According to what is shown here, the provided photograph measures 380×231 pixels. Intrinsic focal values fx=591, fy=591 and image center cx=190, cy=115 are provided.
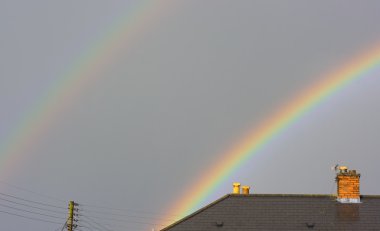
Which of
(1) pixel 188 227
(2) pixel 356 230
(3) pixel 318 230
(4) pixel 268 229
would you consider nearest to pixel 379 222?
(2) pixel 356 230

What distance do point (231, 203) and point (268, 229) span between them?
2.22 metres

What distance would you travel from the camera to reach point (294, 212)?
26.5 meters

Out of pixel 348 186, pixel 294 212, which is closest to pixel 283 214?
pixel 294 212

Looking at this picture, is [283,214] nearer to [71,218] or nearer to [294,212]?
[294,212]

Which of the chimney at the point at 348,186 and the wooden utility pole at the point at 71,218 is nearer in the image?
the chimney at the point at 348,186

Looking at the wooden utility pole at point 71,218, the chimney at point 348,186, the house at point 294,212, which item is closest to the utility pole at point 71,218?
the wooden utility pole at point 71,218

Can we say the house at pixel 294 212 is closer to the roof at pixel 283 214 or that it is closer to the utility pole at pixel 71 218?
the roof at pixel 283 214

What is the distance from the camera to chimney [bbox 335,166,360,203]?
26.8 m

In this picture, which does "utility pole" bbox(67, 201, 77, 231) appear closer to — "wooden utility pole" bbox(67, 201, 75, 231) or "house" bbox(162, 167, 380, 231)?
"wooden utility pole" bbox(67, 201, 75, 231)

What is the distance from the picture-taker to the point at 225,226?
26.2 metres

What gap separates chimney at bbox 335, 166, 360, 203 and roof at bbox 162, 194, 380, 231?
27 cm

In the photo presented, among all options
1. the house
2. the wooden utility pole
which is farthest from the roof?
the wooden utility pole

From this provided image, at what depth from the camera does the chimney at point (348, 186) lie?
26812 millimetres

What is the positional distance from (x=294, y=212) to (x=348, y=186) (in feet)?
9.38
